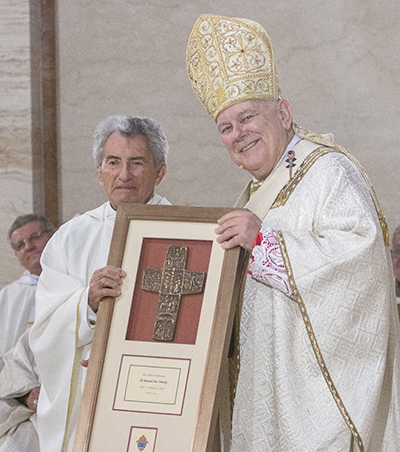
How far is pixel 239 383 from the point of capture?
8.46 ft

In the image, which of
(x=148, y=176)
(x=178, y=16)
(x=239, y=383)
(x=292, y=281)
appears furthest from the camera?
(x=178, y=16)

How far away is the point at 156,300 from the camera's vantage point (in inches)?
96.3

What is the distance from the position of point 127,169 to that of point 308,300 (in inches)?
52.3

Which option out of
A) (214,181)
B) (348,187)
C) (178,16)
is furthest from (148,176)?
(178,16)

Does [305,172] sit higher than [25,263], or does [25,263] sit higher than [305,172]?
[305,172]

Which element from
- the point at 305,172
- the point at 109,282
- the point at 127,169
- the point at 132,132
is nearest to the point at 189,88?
the point at 132,132

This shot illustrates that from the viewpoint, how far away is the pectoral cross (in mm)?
2389

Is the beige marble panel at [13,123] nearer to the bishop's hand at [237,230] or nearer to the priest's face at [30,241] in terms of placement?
the priest's face at [30,241]

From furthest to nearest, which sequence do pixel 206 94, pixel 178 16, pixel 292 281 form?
pixel 178 16, pixel 206 94, pixel 292 281

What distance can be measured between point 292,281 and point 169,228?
1.73 feet

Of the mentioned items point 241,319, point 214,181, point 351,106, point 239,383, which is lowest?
point 239,383

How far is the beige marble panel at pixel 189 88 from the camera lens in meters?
5.26

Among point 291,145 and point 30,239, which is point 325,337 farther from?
point 30,239

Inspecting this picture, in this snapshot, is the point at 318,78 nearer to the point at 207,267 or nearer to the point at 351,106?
the point at 351,106
